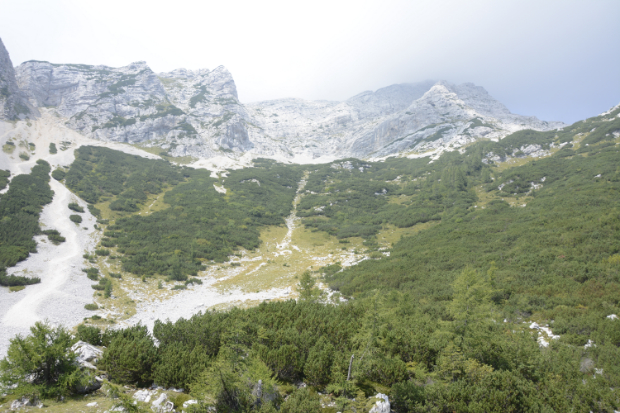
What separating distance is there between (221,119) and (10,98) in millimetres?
66911

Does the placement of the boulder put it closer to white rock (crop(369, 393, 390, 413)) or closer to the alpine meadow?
the alpine meadow

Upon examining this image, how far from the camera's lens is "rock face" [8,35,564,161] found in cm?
9825

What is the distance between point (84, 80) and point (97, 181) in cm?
9470

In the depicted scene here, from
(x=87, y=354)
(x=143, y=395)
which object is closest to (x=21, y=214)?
(x=87, y=354)

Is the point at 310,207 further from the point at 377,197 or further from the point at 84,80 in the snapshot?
the point at 84,80

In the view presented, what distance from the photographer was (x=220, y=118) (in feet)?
405

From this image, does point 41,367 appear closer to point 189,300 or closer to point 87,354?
point 87,354

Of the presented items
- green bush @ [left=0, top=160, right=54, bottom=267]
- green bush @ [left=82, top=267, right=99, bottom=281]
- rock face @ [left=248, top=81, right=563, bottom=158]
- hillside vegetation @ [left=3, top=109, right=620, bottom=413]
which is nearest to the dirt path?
green bush @ [left=82, top=267, right=99, bottom=281]

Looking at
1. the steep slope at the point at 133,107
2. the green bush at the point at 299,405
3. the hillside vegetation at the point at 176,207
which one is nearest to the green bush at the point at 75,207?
the hillside vegetation at the point at 176,207

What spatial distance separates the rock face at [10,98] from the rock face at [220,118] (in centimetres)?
117

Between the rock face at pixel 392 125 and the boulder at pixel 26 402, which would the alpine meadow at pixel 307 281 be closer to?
the boulder at pixel 26 402

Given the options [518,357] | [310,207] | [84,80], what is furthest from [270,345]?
[84,80]

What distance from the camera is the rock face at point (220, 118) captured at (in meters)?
98.2

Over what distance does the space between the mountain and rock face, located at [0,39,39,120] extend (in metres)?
2.92
